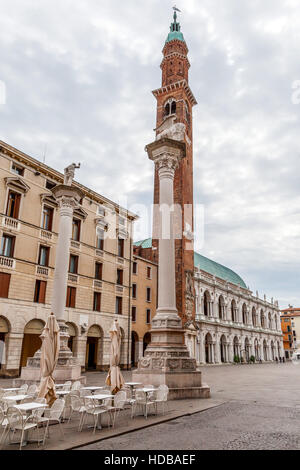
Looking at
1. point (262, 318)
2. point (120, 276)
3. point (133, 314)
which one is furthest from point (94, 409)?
point (262, 318)

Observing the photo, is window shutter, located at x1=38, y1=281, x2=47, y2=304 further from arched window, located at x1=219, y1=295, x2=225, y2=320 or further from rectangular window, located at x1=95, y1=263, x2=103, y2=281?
arched window, located at x1=219, y1=295, x2=225, y2=320

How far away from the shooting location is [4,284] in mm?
Result: 22297

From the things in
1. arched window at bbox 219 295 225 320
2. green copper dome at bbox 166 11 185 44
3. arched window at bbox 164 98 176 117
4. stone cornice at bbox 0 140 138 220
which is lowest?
arched window at bbox 219 295 225 320

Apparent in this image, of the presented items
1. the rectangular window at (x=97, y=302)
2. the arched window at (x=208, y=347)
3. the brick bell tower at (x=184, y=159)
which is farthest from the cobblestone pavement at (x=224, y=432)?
the arched window at (x=208, y=347)

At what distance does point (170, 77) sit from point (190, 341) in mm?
35612

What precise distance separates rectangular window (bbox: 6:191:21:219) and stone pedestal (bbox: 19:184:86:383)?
6.16 meters

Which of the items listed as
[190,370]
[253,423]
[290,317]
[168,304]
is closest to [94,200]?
[168,304]

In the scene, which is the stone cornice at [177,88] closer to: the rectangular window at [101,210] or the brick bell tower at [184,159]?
the brick bell tower at [184,159]

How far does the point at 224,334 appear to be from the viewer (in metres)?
51.0

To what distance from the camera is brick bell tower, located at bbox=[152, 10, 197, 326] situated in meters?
38.1

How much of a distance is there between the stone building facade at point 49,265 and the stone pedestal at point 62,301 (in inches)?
243

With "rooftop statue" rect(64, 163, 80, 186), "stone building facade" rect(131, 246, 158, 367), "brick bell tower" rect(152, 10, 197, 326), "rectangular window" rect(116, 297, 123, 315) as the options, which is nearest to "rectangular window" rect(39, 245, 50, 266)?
"rooftop statue" rect(64, 163, 80, 186)

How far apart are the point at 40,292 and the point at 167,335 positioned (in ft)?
48.2

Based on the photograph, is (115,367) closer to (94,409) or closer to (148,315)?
(94,409)
